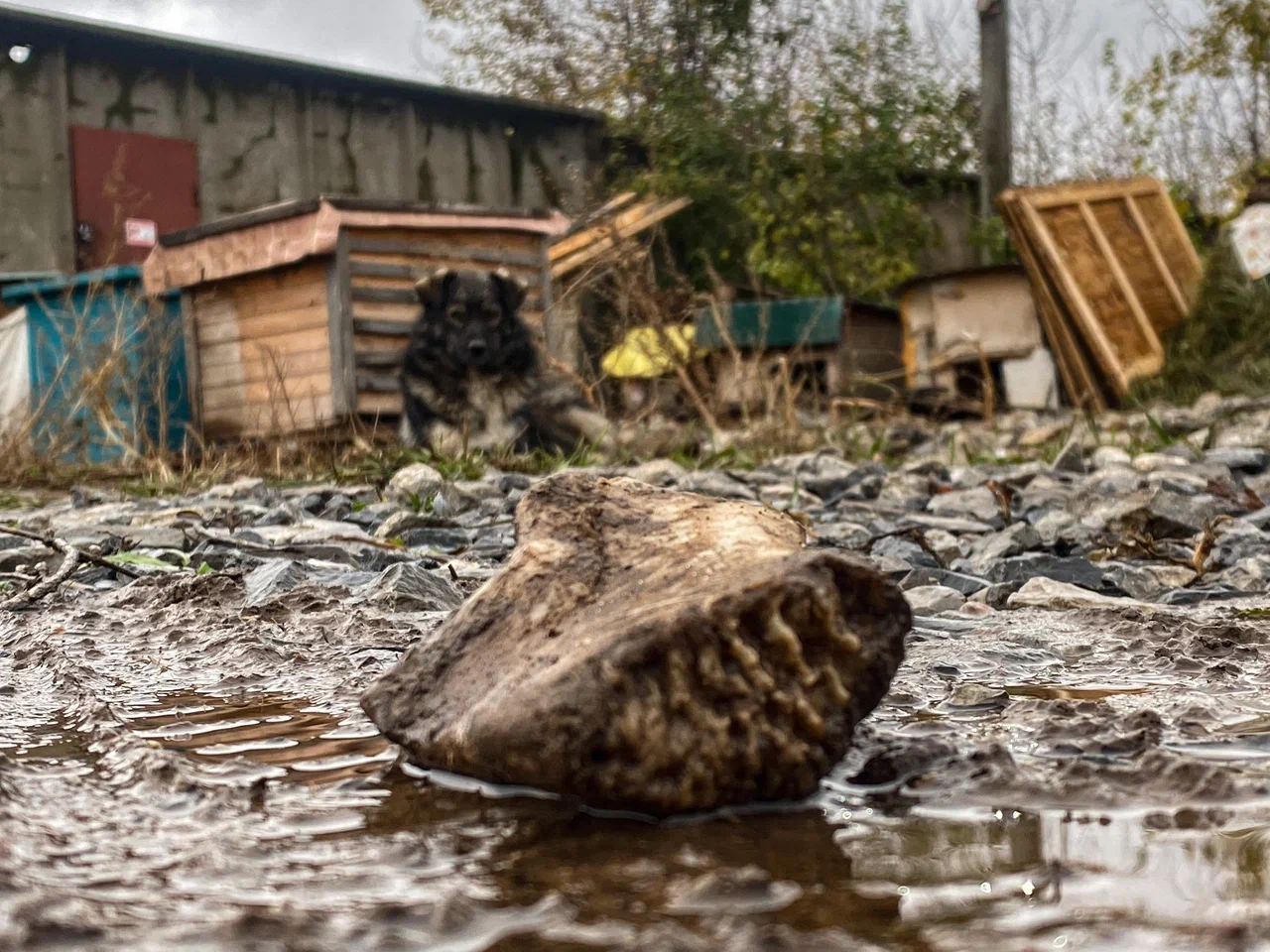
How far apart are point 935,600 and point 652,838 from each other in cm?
147

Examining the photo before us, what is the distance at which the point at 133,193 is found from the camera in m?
10.5

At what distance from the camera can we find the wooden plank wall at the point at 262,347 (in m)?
7.30

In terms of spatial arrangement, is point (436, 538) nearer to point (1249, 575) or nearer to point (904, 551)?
point (904, 551)

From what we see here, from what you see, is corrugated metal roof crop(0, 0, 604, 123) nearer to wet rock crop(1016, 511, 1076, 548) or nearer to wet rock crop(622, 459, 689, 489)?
wet rock crop(622, 459, 689, 489)

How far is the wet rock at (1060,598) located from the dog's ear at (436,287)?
5.22 m

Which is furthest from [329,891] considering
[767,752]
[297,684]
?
[297,684]

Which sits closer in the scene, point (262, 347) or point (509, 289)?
point (262, 347)

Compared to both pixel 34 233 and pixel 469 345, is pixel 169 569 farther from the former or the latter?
pixel 34 233

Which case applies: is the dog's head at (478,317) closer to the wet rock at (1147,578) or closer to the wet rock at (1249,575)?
the wet rock at (1147,578)

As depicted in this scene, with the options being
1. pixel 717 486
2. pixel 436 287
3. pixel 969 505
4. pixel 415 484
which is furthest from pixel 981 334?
pixel 415 484

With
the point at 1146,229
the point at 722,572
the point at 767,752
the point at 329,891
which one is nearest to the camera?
the point at 329,891

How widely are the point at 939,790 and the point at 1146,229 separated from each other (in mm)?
9816

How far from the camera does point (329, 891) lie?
0.94m

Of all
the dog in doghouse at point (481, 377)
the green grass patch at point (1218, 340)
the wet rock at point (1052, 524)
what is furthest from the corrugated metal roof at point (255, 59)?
the wet rock at point (1052, 524)
